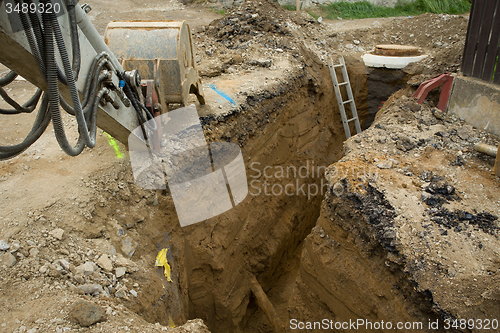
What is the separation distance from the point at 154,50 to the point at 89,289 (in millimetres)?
2717

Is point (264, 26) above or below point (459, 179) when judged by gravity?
above

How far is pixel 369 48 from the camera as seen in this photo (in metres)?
9.27

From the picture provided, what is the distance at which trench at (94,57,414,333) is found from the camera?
4.34 metres

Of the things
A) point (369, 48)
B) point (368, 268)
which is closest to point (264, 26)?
point (369, 48)

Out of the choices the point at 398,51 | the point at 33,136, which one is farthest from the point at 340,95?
the point at 33,136

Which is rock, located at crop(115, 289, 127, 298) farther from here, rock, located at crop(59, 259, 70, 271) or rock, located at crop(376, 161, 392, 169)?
rock, located at crop(376, 161, 392, 169)

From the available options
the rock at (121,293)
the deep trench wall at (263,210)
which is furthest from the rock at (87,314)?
the deep trench wall at (263,210)

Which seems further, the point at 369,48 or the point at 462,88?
the point at 369,48

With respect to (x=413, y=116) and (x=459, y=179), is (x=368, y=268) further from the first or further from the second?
(x=413, y=116)

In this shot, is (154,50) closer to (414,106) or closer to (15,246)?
(15,246)

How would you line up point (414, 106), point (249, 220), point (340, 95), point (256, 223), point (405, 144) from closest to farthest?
point (405, 144) < point (414, 106) < point (249, 220) < point (256, 223) < point (340, 95)

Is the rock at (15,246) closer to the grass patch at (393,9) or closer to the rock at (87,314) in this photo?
the rock at (87,314)

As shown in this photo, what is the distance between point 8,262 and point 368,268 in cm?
372

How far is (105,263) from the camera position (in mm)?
3320
